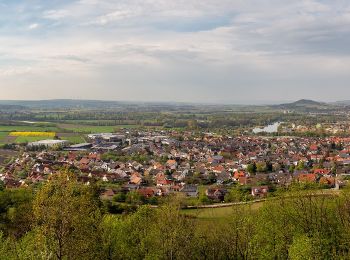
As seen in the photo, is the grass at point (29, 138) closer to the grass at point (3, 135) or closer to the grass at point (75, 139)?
the grass at point (3, 135)

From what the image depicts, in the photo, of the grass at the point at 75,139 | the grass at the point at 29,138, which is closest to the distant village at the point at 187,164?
the grass at the point at 75,139

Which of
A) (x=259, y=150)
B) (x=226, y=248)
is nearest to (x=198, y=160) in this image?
(x=259, y=150)

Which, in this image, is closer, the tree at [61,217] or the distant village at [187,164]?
the tree at [61,217]

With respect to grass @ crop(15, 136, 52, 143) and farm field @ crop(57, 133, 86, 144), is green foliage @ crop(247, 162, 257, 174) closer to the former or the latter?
farm field @ crop(57, 133, 86, 144)

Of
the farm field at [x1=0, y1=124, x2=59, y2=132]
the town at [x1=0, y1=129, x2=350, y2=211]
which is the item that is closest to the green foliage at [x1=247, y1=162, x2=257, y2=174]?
the town at [x1=0, y1=129, x2=350, y2=211]

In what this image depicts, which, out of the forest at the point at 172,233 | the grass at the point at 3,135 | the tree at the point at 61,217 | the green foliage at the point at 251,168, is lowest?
the green foliage at the point at 251,168

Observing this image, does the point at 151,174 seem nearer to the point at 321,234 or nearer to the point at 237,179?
the point at 237,179

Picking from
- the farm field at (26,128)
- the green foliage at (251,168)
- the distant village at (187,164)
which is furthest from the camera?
the farm field at (26,128)
